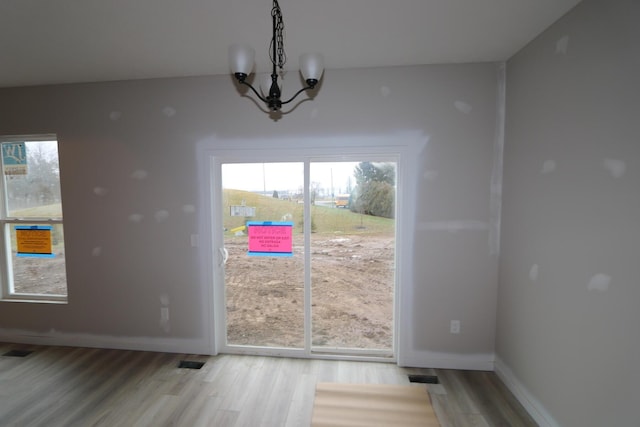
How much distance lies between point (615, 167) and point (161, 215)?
3.39 metres

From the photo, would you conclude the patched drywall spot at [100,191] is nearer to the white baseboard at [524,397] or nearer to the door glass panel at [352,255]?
the door glass panel at [352,255]

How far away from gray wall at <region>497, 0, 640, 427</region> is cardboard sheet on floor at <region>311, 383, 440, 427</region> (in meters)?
0.78

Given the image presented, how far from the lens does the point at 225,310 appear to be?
9.73ft

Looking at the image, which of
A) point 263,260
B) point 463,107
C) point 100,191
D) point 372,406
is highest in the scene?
point 463,107

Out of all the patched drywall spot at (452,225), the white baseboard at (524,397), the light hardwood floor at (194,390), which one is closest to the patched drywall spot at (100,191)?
the light hardwood floor at (194,390)

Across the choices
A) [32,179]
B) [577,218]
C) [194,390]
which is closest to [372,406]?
[194,390]

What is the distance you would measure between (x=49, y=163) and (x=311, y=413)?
11.8 ft

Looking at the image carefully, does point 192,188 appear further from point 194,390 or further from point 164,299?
point 194,390

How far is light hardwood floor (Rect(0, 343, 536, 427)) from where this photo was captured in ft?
6.89

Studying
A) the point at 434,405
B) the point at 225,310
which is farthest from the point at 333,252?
the point at 434,405

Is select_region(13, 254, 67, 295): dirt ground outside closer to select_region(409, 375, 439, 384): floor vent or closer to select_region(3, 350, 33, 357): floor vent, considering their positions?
select_region(3, 350, 33, 357): floor vent

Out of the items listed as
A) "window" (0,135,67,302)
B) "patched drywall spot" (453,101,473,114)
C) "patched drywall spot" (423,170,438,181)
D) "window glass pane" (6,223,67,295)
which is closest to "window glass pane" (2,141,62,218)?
"window" (0,135,67,302)

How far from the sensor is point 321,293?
287cm

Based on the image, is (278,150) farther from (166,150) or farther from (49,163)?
(49,163)
